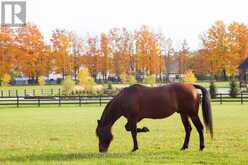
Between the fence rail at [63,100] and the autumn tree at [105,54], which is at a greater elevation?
the autumn tree at [105,54]

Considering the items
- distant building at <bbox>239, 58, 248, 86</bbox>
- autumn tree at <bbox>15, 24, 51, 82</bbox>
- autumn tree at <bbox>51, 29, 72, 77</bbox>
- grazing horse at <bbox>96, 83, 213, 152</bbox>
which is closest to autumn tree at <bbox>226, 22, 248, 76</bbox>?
distant building at <bbox>239, 58, 248, 86</bbox>

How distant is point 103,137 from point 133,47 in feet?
226

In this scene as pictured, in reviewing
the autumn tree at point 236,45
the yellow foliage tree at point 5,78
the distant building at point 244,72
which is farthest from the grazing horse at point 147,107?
the autumn tree at point 236,45

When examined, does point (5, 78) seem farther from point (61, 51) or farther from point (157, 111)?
point (157, 111)

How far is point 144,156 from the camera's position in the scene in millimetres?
10008

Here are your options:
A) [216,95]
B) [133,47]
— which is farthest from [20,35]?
[216,95]

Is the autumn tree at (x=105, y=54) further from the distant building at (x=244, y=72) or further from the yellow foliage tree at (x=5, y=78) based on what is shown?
the distant building at (x=244, y=72)

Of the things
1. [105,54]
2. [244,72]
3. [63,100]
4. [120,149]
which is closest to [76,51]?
[105,54]

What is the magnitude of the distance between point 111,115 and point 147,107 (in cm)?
83

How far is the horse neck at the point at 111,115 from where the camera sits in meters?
10.7

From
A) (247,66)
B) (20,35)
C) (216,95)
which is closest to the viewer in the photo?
(216,95)

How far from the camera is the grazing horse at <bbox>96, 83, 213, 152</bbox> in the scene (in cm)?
1062

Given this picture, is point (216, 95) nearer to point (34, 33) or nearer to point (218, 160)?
point (218, 160)

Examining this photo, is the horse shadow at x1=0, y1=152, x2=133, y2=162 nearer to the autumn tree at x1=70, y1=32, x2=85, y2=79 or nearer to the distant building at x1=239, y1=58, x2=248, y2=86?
the distant building at x1=239, y1=58, x2=248, y2=86
